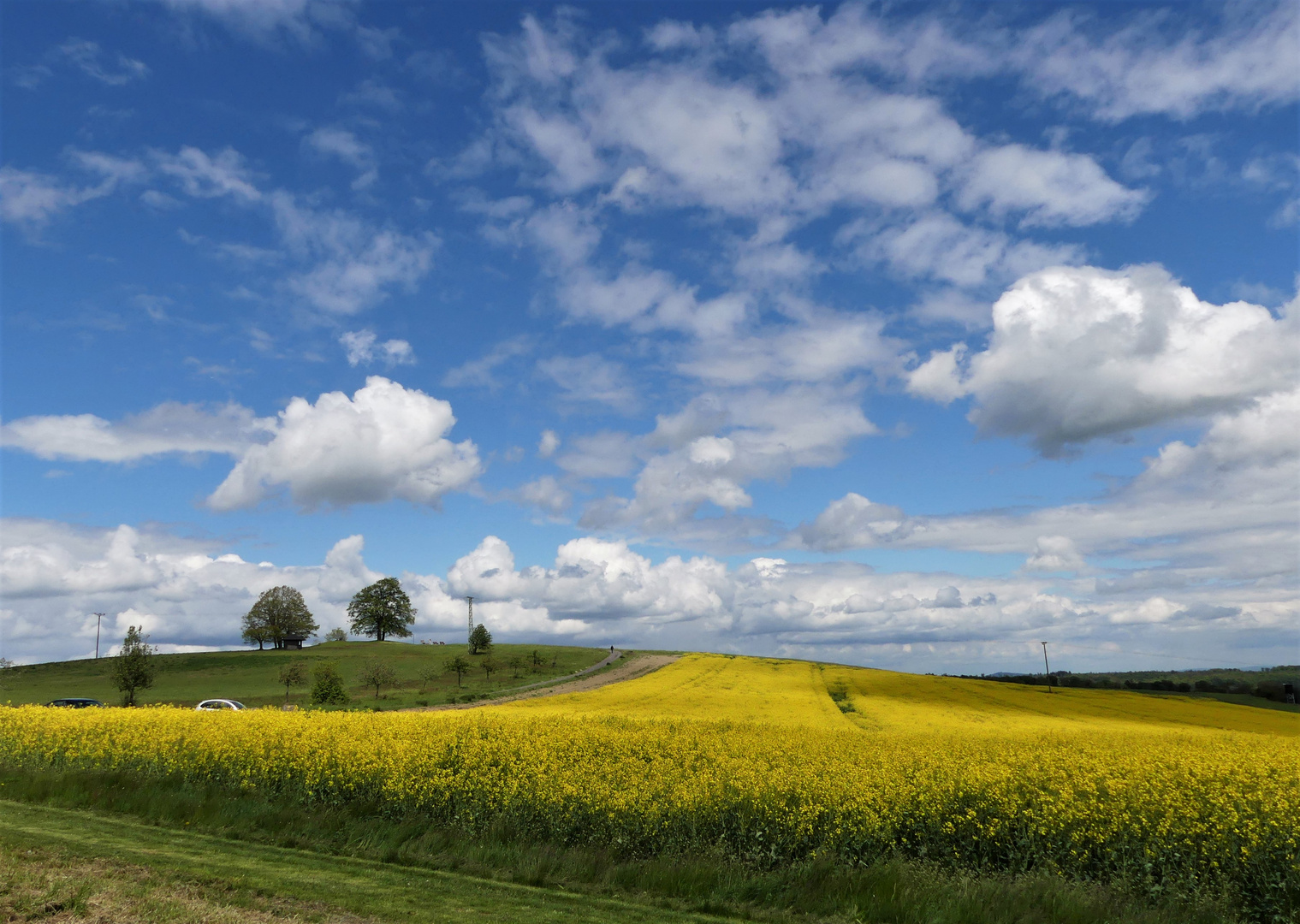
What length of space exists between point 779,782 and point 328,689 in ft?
160

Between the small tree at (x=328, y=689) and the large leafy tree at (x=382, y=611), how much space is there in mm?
72571

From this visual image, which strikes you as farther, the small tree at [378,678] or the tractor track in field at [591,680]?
the small tree at [378,678]

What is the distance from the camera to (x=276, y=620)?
124 m

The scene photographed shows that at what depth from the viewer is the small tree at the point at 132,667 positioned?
61625 mm

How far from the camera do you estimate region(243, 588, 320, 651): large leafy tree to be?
4823 inches

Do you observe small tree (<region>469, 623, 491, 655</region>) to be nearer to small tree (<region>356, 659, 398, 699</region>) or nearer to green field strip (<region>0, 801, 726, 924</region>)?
small tree (<region>356, 659, 398, 699</region>)

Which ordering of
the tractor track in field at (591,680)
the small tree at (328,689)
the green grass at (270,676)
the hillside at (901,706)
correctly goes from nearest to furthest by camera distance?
the hillside at (901,706)
the tractor track in field at (591,680)
the small tree at (328,689)
the green grass at (270,676)

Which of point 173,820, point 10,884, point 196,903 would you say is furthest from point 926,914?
point 173,820

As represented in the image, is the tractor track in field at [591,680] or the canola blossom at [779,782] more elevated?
the canola blossom at [779,782]

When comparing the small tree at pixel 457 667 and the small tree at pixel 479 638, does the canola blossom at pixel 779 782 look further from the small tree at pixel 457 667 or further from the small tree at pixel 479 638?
the small tree at pixel 479 638

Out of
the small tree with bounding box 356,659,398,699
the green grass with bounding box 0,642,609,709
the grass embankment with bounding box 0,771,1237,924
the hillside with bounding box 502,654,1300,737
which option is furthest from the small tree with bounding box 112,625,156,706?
the grass embankment with bounding box 0,771,1237,924

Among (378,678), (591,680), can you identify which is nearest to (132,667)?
(378,678)

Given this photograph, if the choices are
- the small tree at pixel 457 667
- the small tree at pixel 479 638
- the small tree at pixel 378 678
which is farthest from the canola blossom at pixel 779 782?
the small tree at pixel 479 638

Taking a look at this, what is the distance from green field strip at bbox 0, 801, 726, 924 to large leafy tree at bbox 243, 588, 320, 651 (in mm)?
123191
